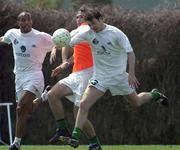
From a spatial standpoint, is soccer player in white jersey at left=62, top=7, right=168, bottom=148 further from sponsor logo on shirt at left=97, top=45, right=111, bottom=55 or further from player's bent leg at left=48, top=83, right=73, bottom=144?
player's bent leg at left=48, top=83, right=73, bottom=144

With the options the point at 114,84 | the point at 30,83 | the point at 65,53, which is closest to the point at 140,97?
the point at 114,84

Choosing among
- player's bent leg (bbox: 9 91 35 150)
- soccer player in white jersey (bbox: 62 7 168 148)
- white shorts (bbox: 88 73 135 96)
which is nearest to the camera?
soccer player in white jersey (bbox: 62 7 168 148)

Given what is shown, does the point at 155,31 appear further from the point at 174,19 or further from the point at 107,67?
the point at 107,67

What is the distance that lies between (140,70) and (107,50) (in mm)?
6935

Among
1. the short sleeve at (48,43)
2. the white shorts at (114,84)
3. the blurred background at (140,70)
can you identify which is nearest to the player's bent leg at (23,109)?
the short sleeve at (48,43)

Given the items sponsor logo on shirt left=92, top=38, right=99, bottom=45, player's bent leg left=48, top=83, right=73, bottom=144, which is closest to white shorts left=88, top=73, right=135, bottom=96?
sponsor logo on shirt left=92, top=38, right=99, bottom=45

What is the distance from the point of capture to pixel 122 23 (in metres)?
18.9

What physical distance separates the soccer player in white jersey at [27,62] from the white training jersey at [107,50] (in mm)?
1362

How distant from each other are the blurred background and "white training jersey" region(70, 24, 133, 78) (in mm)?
6640

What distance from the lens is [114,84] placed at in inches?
480

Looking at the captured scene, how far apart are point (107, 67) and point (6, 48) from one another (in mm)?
7684

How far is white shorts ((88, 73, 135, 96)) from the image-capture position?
39.8 ft

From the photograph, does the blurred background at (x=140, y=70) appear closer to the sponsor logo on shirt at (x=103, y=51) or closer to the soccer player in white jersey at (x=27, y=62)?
the soccer player in white jersey at (x=27, y=62)

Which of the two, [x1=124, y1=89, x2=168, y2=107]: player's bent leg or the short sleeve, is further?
the short sleeve
